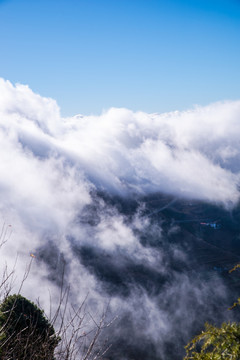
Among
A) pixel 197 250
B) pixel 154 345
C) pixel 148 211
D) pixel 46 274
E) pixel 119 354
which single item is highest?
pixel 148 211

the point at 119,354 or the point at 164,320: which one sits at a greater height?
the point at 164,320

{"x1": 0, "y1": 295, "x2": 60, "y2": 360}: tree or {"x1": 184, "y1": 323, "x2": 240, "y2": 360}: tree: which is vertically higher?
{"x1": 184, "y1": 323, "x2": 240, "y2": 360}: tree

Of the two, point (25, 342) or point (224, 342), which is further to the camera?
point (25, 342)

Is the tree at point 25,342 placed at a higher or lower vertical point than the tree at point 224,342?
lower

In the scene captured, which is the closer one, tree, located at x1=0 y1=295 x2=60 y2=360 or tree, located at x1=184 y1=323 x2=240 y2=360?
tree, located at x1=184 y1=323 x2=240 y2=360

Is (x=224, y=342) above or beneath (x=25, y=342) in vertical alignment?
above

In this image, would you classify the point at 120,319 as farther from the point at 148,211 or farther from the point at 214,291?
the point at 148,211

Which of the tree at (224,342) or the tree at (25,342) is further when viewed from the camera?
the tree at (25,342)

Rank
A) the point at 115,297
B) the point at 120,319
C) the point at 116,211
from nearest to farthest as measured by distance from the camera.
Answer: the point at 120,319 → the point at 115,297 → the point at 116,211

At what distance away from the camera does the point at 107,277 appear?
11388 cm

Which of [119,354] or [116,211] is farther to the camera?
[116,211]

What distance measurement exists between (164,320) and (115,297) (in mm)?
22498

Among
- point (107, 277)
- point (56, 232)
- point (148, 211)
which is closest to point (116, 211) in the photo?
point (148, 211)

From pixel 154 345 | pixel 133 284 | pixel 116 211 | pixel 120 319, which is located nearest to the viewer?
pixel 154 345
